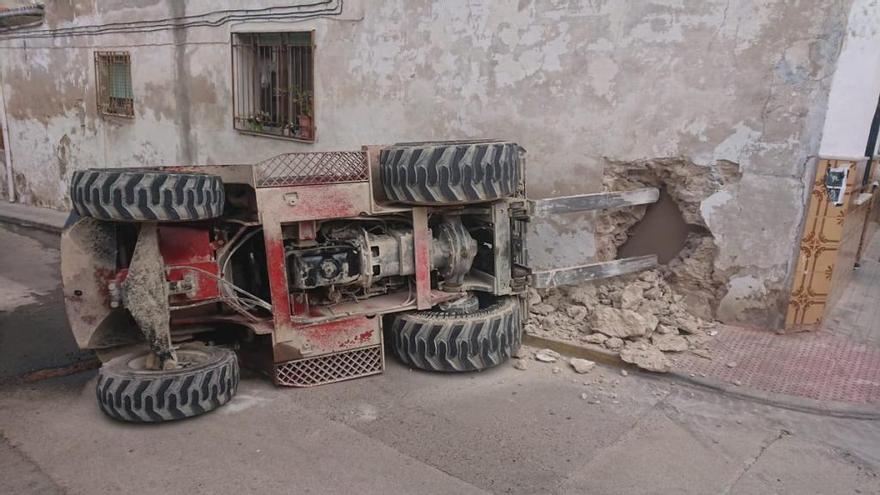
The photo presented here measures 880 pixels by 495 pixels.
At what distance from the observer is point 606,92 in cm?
548

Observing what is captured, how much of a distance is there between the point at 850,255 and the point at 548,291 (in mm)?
2935

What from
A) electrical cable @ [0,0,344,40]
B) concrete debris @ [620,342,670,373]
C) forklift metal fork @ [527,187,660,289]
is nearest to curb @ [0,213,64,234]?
electrical cable @ [0,0,344,40]

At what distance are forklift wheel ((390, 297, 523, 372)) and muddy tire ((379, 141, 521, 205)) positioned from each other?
86cm

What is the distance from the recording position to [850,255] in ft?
19.9

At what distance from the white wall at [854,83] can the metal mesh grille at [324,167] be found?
338 cm

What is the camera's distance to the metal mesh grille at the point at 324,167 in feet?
14.5

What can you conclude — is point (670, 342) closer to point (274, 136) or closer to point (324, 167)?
point (324, 167)

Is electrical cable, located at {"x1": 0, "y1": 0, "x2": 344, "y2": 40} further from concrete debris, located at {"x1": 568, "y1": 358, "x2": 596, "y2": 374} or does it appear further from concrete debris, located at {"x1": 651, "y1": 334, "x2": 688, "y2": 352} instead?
concrete debris, located at {"x1": 651, "y1": 334, "x2": 688, "y2": 352}

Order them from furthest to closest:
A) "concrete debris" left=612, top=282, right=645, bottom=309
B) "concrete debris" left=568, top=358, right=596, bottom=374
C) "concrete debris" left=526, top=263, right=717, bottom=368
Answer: "concrete debris" left=612, top=282, right=645, bottom=309, "concrete debris" left=526, top=263, right=717, bottom=368, "concrete debris" left=568, top=358, right=596, bottom=374

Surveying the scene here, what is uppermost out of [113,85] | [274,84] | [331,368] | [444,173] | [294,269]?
[113,85]

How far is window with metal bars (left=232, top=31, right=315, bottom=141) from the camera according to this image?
26.7 ft

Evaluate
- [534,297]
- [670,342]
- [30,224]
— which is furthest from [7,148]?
[670,342]

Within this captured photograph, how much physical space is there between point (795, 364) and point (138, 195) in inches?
178

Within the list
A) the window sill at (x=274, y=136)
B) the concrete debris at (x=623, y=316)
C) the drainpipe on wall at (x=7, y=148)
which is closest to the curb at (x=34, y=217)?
the drainpipe on wall at (x=7, y=148)
